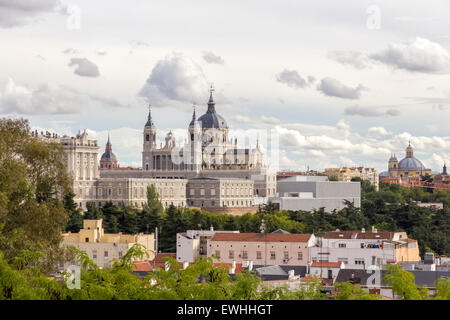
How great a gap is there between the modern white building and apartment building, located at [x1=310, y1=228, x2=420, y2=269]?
213 feet

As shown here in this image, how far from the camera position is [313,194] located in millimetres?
136125

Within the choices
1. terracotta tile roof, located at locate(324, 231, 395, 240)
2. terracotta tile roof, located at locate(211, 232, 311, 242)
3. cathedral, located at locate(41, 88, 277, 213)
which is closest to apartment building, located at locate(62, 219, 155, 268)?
terracotta tile roof, located at locate(211, 232, 311, 242)

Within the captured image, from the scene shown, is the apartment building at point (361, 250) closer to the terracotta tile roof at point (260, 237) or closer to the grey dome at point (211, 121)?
the terracotta tile roof at point (260, 237)

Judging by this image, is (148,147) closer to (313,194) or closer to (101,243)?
(313,194)

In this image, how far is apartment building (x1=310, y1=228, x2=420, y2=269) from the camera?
59344mm

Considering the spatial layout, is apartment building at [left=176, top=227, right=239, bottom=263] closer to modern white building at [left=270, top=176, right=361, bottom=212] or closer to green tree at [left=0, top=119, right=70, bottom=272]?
green tree at [left=0, top=119, right=70, bottom=272]

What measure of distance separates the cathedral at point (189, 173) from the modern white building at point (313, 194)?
3.33 m

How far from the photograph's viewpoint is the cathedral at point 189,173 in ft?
437

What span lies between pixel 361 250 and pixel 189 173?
3621 inches

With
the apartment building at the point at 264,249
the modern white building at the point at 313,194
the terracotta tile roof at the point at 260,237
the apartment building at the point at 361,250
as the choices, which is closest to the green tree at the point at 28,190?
the apartment building at the point at 361,250

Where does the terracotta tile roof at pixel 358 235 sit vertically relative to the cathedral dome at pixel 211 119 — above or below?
below
